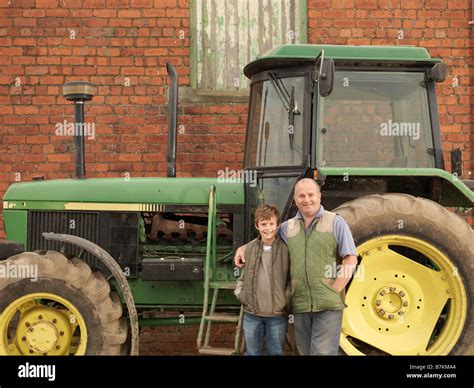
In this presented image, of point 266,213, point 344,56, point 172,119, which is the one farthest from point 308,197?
point 172,119

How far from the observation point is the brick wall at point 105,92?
7.67 metres

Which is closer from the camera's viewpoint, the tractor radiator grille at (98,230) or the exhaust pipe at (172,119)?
the tractor radiator grille at (98,230)

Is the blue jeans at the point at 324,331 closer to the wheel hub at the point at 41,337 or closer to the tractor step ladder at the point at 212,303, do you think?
the tractor step ladder at the point at 212,303

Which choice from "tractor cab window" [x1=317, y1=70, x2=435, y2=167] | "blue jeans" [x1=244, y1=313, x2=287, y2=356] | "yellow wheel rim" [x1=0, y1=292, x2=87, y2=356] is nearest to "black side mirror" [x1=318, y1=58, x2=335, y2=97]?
"tractor cab window" [x1=317, y1=70, x2=435, y2=167]

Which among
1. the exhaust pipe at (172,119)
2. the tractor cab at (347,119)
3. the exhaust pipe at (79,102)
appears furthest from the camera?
the exhaust pipe at (172,119)

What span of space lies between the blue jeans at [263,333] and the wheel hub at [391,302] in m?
0.81

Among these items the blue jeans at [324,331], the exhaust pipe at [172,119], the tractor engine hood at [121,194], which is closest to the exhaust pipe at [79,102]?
the tractor engine hood at [121,194]

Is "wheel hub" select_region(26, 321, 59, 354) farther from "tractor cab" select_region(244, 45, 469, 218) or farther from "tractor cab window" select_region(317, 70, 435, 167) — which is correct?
"tractor cab window" select_region(317, 70, 435, 167)

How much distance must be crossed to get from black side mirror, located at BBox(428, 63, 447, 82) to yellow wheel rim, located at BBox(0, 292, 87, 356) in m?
2.98

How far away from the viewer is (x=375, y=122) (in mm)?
5211

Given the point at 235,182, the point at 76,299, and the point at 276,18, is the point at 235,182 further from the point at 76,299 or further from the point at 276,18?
the point at 276,18

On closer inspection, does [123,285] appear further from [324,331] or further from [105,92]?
[105,92]

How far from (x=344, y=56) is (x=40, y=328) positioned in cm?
282

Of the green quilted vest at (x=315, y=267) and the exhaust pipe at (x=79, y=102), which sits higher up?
the exhaust pipe at (x=79, y=102)
